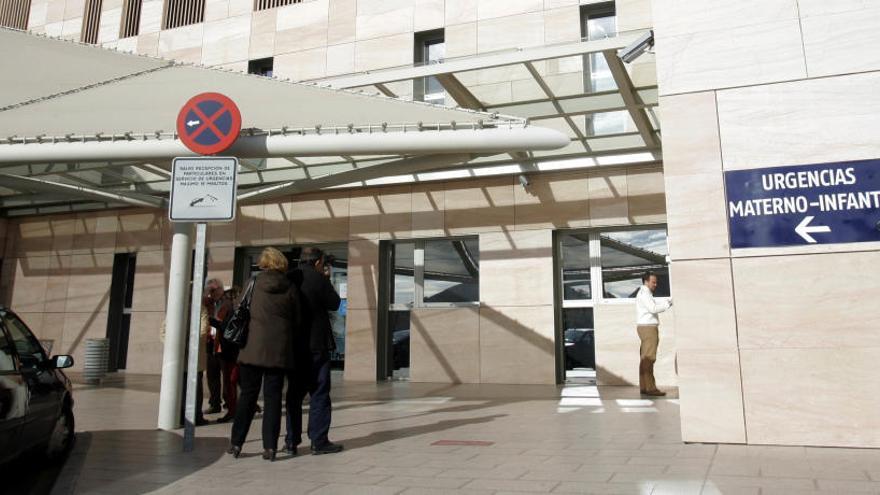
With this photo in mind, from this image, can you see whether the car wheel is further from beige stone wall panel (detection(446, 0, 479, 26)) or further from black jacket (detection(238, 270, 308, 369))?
beige stone wall panel (detection(446, 0, 479, 26))

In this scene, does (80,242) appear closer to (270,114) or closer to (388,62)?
(388,62)

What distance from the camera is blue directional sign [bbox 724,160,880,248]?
488cm

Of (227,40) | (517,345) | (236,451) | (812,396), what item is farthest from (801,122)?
(227,40)

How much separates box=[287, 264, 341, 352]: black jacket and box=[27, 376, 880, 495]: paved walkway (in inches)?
→ 35.0

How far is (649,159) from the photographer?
11.5 meters

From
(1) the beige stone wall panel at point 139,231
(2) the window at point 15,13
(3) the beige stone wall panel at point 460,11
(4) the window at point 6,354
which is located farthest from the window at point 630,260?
(2) the window at point 15,13

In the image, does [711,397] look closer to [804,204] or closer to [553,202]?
[804,204]

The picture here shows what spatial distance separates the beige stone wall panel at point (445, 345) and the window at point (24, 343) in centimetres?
808

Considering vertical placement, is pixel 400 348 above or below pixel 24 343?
below

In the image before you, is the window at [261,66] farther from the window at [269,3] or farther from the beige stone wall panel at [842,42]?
the beige stone wall panel at [842,42]

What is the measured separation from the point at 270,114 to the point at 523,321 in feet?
20.9

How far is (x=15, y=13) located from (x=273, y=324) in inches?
726

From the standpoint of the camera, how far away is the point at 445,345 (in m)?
12.4

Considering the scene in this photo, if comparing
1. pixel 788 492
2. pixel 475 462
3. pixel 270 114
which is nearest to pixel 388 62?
pixel 270 114
